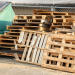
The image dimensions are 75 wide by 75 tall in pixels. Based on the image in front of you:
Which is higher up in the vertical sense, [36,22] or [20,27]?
[36,22]

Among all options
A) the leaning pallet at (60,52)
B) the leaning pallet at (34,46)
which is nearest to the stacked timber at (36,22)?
the leaning pallet at (34,46)

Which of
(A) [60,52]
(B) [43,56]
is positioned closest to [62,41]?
(A) [60,52]

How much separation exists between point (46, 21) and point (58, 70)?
107 inches

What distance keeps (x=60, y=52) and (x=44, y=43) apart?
76cm

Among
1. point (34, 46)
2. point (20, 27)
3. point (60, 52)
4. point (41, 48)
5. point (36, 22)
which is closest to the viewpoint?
point (60, 52)

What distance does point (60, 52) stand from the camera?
496 centimetres

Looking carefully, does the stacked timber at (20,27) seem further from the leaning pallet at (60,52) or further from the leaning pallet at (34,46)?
the leaning pallet at (60,52)

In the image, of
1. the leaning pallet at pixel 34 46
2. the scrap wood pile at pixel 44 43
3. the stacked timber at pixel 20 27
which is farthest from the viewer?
the stacked timber at pixel 20 27

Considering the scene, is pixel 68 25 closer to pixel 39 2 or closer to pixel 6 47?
pixel 6 47

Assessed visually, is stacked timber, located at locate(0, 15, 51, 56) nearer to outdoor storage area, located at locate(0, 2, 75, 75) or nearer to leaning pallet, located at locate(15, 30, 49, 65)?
outdoor storage area, located at locate(0, 2, 75, 75)

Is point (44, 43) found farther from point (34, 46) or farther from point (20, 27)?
point (20, 27)

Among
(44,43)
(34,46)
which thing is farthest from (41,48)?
(34,46)

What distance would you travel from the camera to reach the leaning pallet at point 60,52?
4812mm

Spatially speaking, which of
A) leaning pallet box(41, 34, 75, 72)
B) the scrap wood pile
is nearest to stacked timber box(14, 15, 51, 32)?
the scrap wood pile
